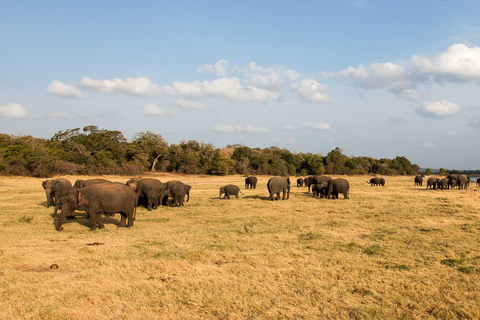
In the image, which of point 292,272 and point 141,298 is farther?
point 292,272

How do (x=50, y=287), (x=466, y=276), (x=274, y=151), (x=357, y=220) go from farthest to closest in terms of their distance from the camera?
(x=274, y=151) → (x=357, y=220) → (x=466, y=276) → (x=50, y=287)

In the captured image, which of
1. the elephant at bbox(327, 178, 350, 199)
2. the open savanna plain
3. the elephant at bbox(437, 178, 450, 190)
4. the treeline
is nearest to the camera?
the open savanna plain

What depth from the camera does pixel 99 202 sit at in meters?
11.6

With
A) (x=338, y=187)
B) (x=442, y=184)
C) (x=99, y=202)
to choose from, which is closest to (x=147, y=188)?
(x=99, y=202)

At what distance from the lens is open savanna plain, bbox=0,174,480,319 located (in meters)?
5.34

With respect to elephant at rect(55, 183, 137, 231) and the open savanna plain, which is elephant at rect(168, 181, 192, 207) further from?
elephant at rect(55, 183, 137, 231)

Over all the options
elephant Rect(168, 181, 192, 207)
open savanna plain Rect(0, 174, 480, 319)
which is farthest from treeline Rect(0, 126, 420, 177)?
open savanna plain Rect(0, 174, 480, 319)

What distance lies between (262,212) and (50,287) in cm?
1143

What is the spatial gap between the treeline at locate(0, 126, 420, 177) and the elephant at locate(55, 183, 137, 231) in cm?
3241

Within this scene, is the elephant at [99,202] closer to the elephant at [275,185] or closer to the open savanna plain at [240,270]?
the open savanna plain at [240,270]

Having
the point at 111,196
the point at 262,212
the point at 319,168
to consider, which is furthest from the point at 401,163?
the point at 111,196

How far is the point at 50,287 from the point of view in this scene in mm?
6094

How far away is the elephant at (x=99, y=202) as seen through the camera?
11.5 m

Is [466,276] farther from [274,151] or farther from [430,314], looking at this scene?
[274,151]
